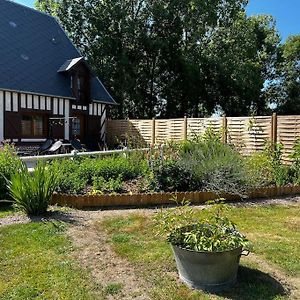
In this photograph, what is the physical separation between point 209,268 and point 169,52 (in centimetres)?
2234

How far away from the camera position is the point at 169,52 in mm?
24125

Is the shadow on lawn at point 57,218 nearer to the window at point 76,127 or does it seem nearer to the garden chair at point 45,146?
the garden chair at point 45,146

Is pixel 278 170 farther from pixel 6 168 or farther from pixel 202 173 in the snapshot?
pixel 6 168

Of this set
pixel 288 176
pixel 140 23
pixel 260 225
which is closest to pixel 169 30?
pixel 140 23

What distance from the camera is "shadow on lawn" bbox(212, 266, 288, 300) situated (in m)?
2.93

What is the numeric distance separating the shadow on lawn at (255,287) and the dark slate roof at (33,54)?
12.6m

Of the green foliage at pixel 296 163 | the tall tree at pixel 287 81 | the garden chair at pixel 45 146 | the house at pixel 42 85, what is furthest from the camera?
the tall tree at pixel 287 81

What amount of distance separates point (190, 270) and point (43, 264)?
1.40 m

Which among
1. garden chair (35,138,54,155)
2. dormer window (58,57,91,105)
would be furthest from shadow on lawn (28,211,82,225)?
dormer window (58,57,91,105)

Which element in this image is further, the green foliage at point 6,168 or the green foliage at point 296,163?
the green foliage at point 296,163

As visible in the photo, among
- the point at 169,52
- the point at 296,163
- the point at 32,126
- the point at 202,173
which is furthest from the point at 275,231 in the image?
the point at 169,52

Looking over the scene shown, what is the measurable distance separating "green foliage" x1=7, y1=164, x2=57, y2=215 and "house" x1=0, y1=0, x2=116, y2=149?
32.2 ft

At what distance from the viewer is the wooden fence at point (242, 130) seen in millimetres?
10000

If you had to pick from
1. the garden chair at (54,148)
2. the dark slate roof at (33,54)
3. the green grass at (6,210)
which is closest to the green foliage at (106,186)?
the green grass at (6,210)
